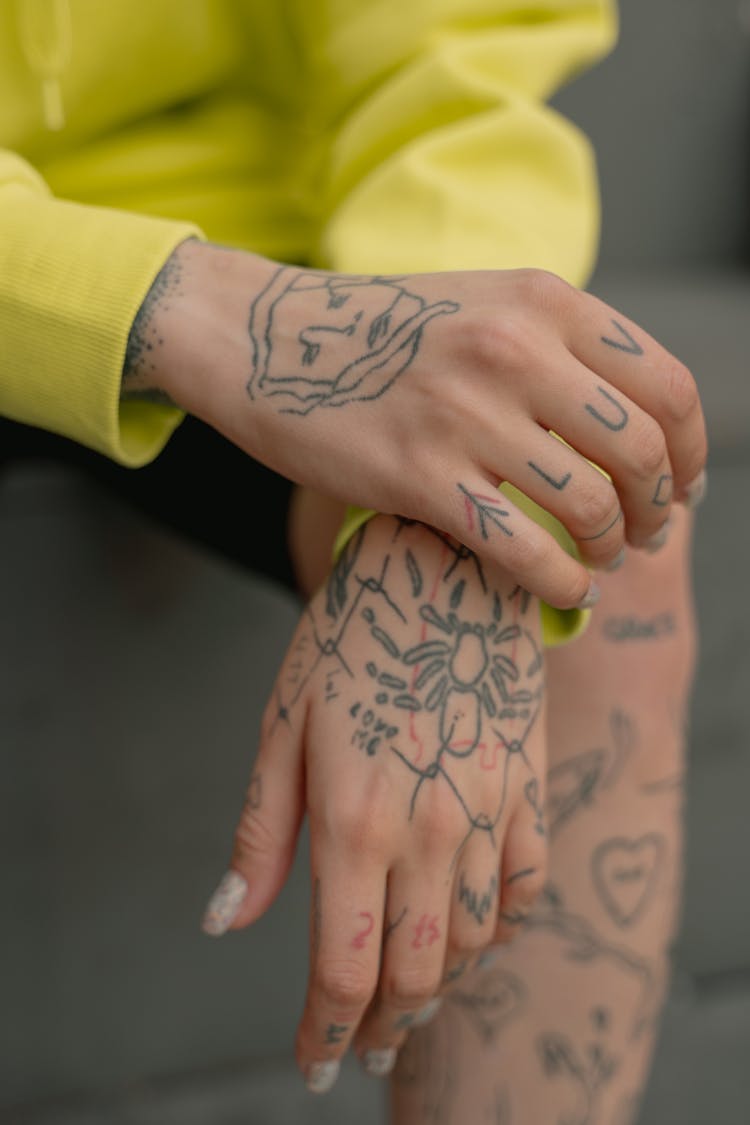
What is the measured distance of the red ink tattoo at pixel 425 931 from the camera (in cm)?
60

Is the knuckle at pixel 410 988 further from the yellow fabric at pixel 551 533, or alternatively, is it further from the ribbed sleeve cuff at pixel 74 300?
the ribbed sleeve cuff at pixel 74 300

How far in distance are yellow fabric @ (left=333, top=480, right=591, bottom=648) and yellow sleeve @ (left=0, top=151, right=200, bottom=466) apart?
5.4 inches

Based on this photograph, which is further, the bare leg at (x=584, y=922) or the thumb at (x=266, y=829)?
the bare leg at (x=584, y=922)

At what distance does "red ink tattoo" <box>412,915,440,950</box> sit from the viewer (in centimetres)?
60

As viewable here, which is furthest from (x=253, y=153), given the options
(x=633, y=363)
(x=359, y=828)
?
(x=359, y=828)

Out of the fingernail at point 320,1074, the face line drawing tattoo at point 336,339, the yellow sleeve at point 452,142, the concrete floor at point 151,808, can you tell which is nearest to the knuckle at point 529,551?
the face line drawing tattoo at point 336,339

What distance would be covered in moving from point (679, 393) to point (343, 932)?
0.33 meters

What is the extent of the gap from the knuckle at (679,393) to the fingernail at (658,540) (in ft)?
0.27

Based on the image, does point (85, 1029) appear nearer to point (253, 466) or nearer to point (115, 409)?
point (253, 466)

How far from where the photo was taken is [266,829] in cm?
63

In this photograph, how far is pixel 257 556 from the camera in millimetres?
892

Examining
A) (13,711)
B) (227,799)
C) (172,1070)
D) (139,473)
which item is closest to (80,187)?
(139,473)

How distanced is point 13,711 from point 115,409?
54cm

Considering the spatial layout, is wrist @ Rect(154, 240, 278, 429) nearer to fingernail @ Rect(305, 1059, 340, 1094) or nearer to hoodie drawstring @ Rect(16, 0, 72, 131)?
hoodie drawstring @ Rect(16, 0, 72, 131)
